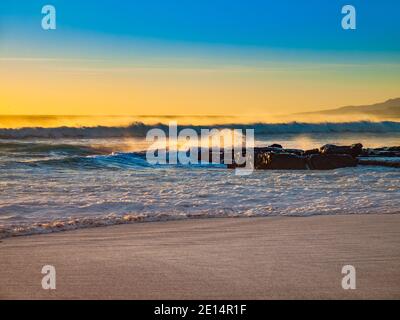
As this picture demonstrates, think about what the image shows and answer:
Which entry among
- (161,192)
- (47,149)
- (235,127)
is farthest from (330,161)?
(235,127)

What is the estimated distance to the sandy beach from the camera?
18.7ft

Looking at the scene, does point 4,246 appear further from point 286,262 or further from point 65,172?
point 65,172

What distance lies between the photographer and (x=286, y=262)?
677 cm

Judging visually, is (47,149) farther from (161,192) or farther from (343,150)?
(161,192)

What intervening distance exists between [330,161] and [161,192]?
28.3 ft

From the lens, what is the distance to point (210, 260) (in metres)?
6.86

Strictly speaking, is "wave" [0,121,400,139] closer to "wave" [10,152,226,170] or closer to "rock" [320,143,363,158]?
"wave" [10,152,226,170]

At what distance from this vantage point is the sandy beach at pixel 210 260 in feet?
18.7

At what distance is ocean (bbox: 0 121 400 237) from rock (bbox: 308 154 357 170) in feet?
2.54

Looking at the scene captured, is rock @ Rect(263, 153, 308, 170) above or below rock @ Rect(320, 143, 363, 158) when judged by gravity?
below

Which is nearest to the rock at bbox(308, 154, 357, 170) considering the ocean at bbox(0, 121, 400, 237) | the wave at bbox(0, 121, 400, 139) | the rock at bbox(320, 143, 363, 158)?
the ocean at bbox(0, 121, 400, 237)

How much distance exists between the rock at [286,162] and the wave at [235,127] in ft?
87.5
